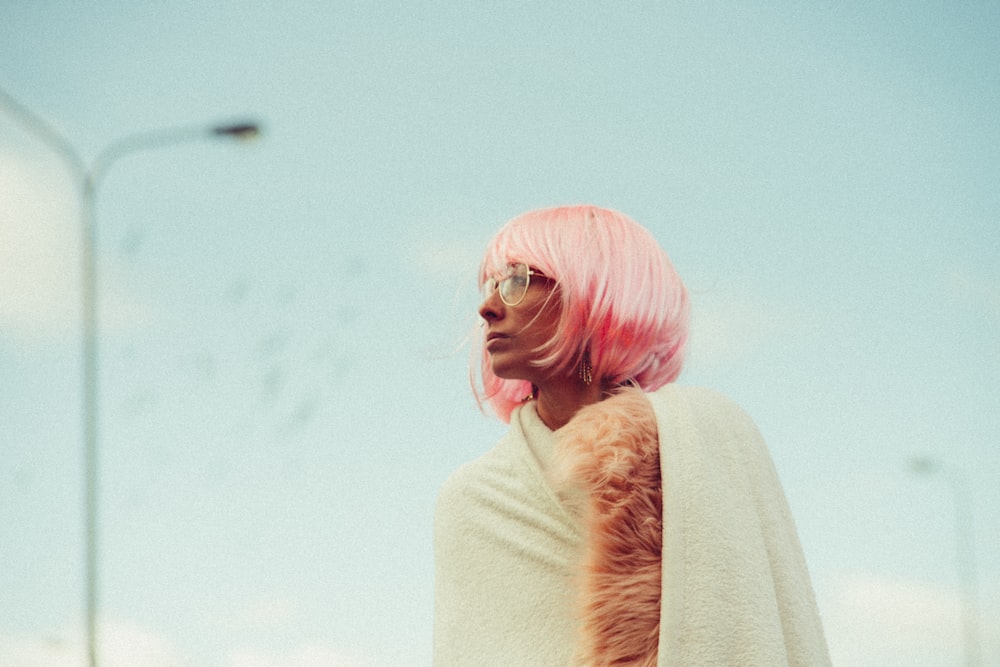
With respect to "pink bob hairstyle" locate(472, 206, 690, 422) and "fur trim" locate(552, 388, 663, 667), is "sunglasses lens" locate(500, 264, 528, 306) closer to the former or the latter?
"pink bob hairstyle" locate(472, 206, 690, 422)

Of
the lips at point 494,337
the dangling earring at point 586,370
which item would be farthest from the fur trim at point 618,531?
the lips at point 494,337

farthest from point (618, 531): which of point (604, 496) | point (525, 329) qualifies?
point (525, 329)

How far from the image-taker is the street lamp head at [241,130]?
10562 mm

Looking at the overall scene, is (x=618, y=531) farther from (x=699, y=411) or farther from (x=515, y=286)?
(x=515, y=286)

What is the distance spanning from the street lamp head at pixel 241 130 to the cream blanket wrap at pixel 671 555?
311 inches

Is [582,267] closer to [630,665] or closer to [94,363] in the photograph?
[630,665]

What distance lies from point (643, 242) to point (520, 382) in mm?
540

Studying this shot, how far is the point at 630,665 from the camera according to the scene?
2.55 metres

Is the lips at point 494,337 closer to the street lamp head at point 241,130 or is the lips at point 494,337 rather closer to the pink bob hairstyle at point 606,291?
Result: the pink bob hairstyle at point 606,291

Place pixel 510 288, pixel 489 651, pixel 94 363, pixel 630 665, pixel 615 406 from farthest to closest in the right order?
1. pixel 94 363
2. pixel 510 288
3. pixel 489 651
4. pixel 615 406
5. pixel 630 665

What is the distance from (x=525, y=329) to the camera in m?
3.15

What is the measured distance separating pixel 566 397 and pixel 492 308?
0.31 meters

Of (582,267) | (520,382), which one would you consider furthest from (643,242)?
(520,382)

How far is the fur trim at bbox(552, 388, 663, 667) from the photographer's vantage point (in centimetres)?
257
